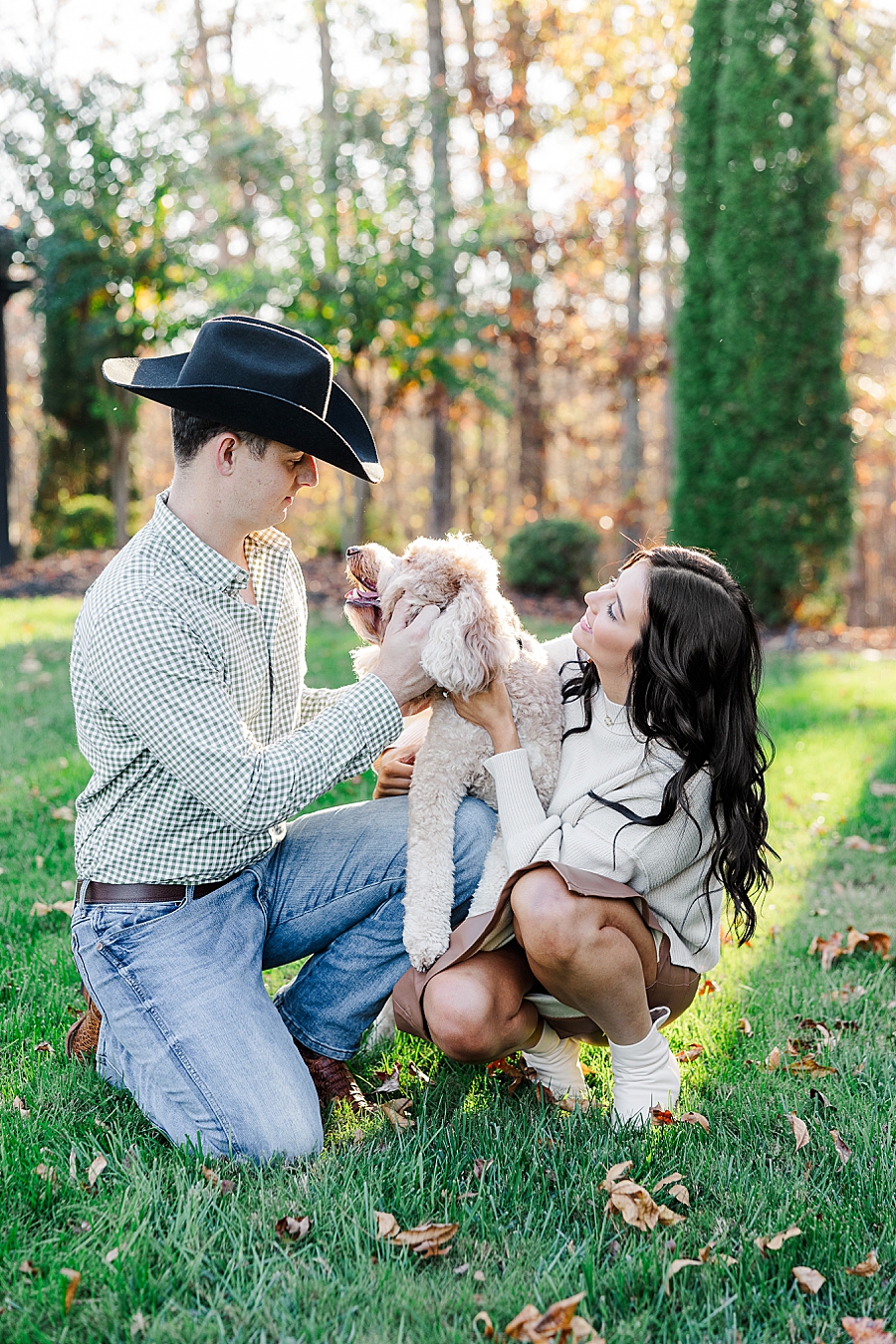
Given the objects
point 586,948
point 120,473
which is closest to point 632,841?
point 586,948

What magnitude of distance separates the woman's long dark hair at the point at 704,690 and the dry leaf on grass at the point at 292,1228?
1202mm

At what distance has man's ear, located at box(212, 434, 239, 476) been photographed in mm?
2748

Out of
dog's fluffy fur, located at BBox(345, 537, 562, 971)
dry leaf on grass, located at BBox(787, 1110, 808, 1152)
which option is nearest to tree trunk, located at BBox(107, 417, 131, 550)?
dog's fluffy fur, located at BBox(345, 537, 562, 971)

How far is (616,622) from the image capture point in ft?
9.01

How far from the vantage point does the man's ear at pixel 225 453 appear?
2.75m

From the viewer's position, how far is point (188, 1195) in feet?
7.47

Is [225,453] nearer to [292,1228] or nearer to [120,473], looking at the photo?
[292,1228]

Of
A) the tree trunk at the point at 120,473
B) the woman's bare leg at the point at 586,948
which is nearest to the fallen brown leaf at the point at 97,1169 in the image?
the woman's bare leg at the point at 586,948

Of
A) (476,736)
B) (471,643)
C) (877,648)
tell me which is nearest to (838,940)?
(476,736)

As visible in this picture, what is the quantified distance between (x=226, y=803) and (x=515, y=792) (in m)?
0.75

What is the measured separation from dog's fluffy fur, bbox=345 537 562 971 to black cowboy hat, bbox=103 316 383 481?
1.17 ft

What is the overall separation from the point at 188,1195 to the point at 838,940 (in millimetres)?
2600

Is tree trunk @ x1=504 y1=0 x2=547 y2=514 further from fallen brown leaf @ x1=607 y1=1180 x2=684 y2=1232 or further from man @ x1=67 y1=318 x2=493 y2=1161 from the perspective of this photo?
fallen brown leaf @ x1=607 y1=1180 x2=684 y2=1232

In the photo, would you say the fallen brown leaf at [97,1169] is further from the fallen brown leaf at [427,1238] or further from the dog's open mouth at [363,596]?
the dog's open mouth at [363,596]
